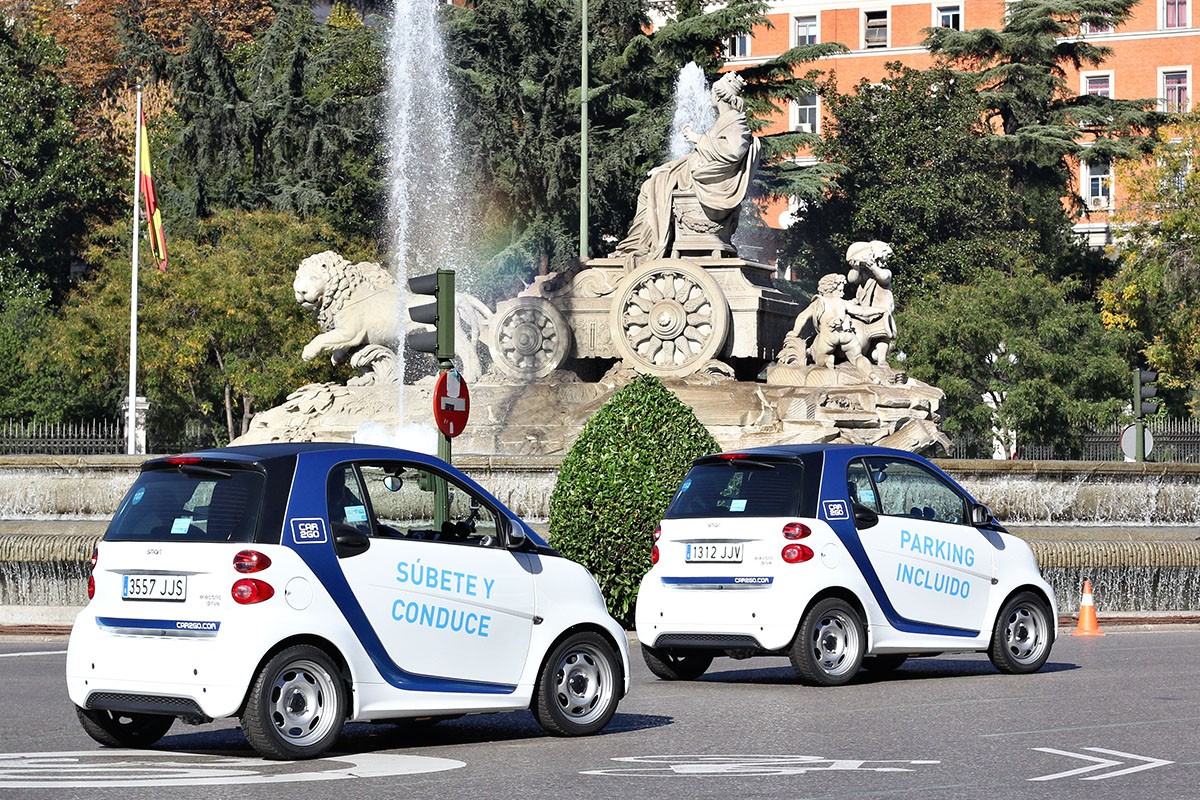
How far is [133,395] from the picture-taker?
1602 inches

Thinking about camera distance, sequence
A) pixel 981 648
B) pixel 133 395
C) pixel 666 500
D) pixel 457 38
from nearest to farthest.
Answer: pixel 981 648 → pixel 666 500 → pixel 133 395 → pixel 457 38

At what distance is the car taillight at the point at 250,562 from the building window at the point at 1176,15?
3182 inches

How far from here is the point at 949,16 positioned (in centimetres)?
8712

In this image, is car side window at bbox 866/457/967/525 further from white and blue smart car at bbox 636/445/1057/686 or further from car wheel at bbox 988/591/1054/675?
car wheel at bbox 988/591/1054/675

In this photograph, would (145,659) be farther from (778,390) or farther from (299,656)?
(778,390)

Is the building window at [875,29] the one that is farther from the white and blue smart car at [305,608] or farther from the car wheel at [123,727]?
the car wheel at [123,727]

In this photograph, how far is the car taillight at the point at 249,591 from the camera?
9312mm

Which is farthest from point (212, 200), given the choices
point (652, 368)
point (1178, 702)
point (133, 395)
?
point (1178, 702)

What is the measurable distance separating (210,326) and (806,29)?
48142 mm

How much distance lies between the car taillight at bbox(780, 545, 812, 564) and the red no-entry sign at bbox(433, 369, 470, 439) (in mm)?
3981

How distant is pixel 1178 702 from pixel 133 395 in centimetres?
3123

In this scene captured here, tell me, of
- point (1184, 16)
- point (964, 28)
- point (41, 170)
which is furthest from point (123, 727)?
point (1184, 16)

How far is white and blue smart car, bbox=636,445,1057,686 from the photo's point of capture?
42.8 feet

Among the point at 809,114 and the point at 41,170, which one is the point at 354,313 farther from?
the point at 809,114
